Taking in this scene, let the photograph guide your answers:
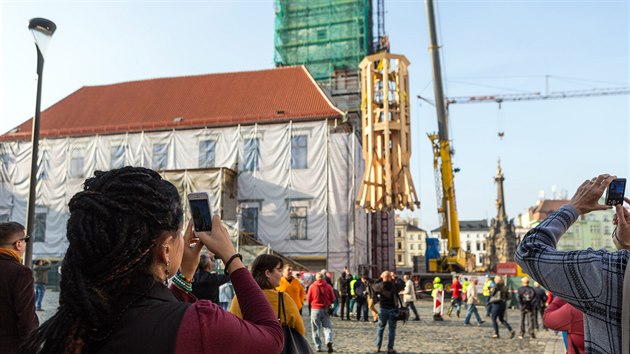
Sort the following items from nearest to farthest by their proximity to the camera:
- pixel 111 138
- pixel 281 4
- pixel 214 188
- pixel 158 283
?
pixel 158 283 < pixel 214 188 < pixel 111 138 < pixel 281 4

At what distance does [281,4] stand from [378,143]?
3109cm

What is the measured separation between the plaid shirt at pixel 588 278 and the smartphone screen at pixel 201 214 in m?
1.29

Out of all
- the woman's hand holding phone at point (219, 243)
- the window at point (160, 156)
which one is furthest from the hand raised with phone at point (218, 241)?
the window at point (160, 156)

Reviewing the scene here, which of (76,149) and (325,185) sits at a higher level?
(76,149)

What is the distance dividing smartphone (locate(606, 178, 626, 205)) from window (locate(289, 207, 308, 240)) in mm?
31970

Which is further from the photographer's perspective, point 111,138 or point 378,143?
point 111,138

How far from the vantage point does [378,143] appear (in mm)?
23719

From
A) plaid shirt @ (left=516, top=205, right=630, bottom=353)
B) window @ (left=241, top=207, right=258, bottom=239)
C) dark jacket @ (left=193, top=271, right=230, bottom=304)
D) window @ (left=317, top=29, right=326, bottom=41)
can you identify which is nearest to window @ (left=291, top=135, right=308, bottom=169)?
window @ (left=241, top=207, right=258, bottom=239)

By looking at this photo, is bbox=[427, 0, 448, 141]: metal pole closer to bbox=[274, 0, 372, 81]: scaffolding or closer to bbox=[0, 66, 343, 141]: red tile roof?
bbox=[0, 66, 343, 141]: red tile roof

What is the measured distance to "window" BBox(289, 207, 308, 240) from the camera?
34281 millimetres

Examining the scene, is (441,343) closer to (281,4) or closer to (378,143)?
(378,143)

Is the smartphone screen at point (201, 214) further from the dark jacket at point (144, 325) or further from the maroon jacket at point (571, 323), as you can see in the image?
the maroon jacket at point (571, 323)

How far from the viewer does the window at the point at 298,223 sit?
34281 millimetres

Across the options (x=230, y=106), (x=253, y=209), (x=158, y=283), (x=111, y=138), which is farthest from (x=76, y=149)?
(x=158, y=283)
